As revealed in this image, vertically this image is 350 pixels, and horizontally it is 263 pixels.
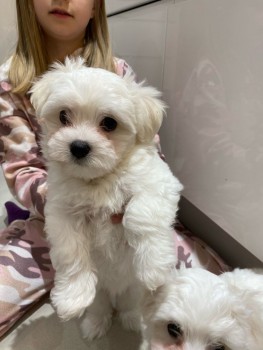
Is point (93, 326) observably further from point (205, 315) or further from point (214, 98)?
point (214, 98)

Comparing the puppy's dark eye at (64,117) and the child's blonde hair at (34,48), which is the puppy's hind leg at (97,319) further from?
the child's blonde hair at (34,48)

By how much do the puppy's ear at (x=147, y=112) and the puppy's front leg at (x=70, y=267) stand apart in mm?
256

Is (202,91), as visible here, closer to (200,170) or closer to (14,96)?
(200,170)

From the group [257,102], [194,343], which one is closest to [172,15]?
[257,102]

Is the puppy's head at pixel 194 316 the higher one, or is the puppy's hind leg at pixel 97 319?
the puppy's head at pixel 194 316

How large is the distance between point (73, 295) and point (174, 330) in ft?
0.74

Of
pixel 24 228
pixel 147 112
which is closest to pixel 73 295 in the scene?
pixel 147 112

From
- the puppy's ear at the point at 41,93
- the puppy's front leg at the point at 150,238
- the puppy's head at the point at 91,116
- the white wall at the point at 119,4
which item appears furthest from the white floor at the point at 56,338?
the white wall at the point at 119,4

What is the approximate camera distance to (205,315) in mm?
699

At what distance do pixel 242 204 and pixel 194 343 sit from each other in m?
0.43

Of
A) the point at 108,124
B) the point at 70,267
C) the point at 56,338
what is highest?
the point at 108,124

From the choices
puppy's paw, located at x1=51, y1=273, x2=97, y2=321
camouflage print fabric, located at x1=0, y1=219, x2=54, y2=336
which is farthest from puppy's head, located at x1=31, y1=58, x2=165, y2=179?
camouflage print fabric, located at x1=0, y1=219, x2=54, y2=336

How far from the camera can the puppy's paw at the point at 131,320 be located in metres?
1.03

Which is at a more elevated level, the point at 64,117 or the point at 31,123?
the point at 64,117
